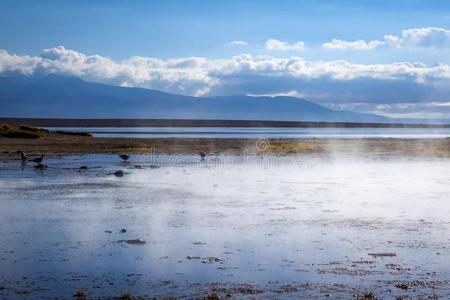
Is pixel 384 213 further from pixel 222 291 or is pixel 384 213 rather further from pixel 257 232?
pixel 222 291

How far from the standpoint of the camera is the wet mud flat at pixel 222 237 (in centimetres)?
978

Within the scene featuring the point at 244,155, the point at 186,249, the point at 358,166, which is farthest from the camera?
the point at 244,155

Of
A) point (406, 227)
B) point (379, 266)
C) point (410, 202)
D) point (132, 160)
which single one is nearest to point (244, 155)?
point (132, 160)

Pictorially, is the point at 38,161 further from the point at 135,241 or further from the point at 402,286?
the point at 402,286

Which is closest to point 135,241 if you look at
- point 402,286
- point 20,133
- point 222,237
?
point 222,237

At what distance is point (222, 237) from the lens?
13.4m

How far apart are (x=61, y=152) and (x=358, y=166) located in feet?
63.4

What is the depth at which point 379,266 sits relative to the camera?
434 inches

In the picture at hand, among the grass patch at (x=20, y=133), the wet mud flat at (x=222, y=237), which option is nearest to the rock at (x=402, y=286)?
the wet mud flat at (x=222, y=237)

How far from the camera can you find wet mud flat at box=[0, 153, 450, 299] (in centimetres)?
978

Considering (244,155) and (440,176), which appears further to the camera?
(244,155)

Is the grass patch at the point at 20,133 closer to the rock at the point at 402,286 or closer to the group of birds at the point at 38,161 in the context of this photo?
the group of birds at the point at 38,161

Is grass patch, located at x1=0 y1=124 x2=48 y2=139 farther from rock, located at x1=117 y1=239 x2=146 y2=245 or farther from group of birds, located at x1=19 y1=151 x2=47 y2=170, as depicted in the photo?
rock, located at x1=117 y1=239 x2=146 y2=245

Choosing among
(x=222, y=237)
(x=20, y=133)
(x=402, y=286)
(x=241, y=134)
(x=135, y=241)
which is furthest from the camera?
(x=241, y=134)
